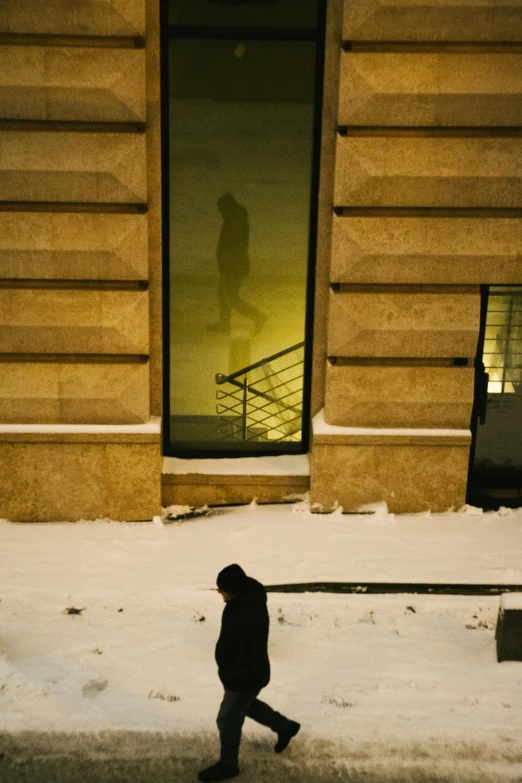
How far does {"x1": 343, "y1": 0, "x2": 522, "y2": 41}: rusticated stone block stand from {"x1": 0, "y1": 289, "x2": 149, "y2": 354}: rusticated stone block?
10.4 ft

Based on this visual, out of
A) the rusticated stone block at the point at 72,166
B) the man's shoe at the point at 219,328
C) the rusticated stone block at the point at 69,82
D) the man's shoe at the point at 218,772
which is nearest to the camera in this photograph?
the man's shoe at the point at 218,772

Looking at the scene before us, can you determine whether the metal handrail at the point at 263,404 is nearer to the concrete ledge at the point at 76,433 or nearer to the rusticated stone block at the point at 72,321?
the concrete ledge at the point at 76,433

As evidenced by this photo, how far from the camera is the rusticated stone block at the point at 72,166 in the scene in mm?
7570

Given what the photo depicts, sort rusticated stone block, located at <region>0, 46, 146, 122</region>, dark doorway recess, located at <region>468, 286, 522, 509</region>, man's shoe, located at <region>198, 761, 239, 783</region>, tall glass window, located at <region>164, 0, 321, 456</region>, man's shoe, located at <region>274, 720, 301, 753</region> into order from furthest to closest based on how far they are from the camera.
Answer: dark doorway recess, located at <region>468, 286, 522, 509</region>
tall glass window, located at <region>164, 0, 321, 456</region>
rusticated stone block, located at <region>0, 46, 146, 122</region>
man's shoe, located at <region>274, 720, 301, 753</region>
man's shoe, located at <region>198, 761, 239, 783</region>

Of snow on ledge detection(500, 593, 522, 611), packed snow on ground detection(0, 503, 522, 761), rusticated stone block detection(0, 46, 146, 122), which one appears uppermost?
rusticated stone block detection(0, 46, 146, 122)

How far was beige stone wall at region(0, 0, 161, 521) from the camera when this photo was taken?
7.41 m

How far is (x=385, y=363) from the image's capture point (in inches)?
324

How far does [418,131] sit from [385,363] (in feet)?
7.29

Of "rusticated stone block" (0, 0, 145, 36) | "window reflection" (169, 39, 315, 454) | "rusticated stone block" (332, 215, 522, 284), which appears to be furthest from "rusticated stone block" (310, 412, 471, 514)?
"rusticated stone block" (0, 0, 145, 36)

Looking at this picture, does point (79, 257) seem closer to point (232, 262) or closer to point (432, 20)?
point (232, 262)

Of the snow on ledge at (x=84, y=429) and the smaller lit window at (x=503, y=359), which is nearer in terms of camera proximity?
the snow on ledge at (x=84, y=429)

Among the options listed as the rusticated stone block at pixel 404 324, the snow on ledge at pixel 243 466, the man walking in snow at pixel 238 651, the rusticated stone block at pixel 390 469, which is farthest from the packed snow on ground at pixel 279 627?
the rusticated stone block at pixel 404 324

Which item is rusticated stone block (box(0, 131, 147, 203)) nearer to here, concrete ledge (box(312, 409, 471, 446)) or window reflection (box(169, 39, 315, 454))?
window reflection (box(169, 39, 315, 454))

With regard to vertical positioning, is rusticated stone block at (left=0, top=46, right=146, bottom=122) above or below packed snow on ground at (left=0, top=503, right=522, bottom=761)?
above
